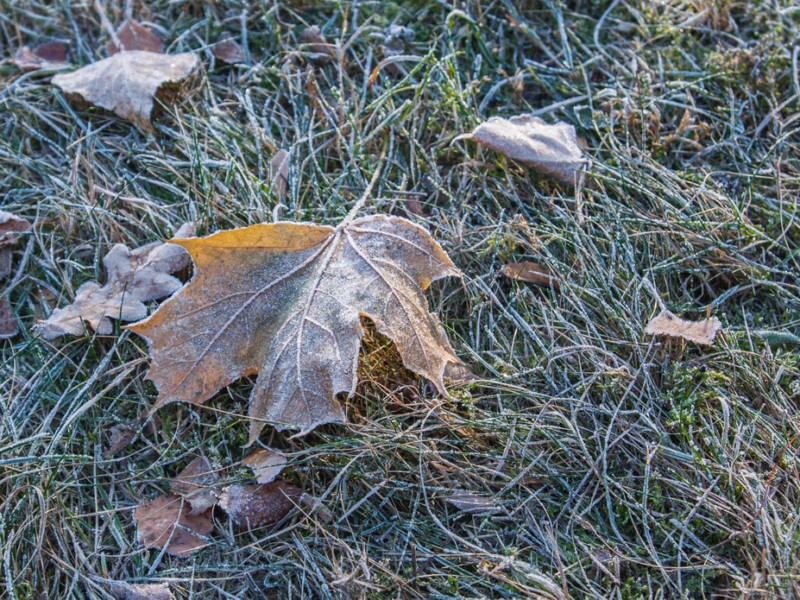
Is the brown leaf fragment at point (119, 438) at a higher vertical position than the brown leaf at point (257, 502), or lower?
higher

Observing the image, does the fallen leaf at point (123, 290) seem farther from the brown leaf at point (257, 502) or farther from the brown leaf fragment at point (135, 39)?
the brown leaf fragment at point (135, 39)

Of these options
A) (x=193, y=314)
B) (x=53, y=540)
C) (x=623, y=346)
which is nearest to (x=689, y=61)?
(x=623, y=346)

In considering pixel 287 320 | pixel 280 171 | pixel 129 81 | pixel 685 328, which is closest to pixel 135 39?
pixel 129 81

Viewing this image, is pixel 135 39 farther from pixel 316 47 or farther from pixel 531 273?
pixel 531 273

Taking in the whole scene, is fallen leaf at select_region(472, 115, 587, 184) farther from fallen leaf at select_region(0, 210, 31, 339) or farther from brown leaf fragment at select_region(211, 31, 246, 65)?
fallen leaf at select_region(0, 210, 31, 339)

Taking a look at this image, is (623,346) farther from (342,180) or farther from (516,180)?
(342,180)

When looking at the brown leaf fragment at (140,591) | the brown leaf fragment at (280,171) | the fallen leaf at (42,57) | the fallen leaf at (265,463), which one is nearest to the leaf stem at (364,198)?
the brown leaf fragment at (280,171)
